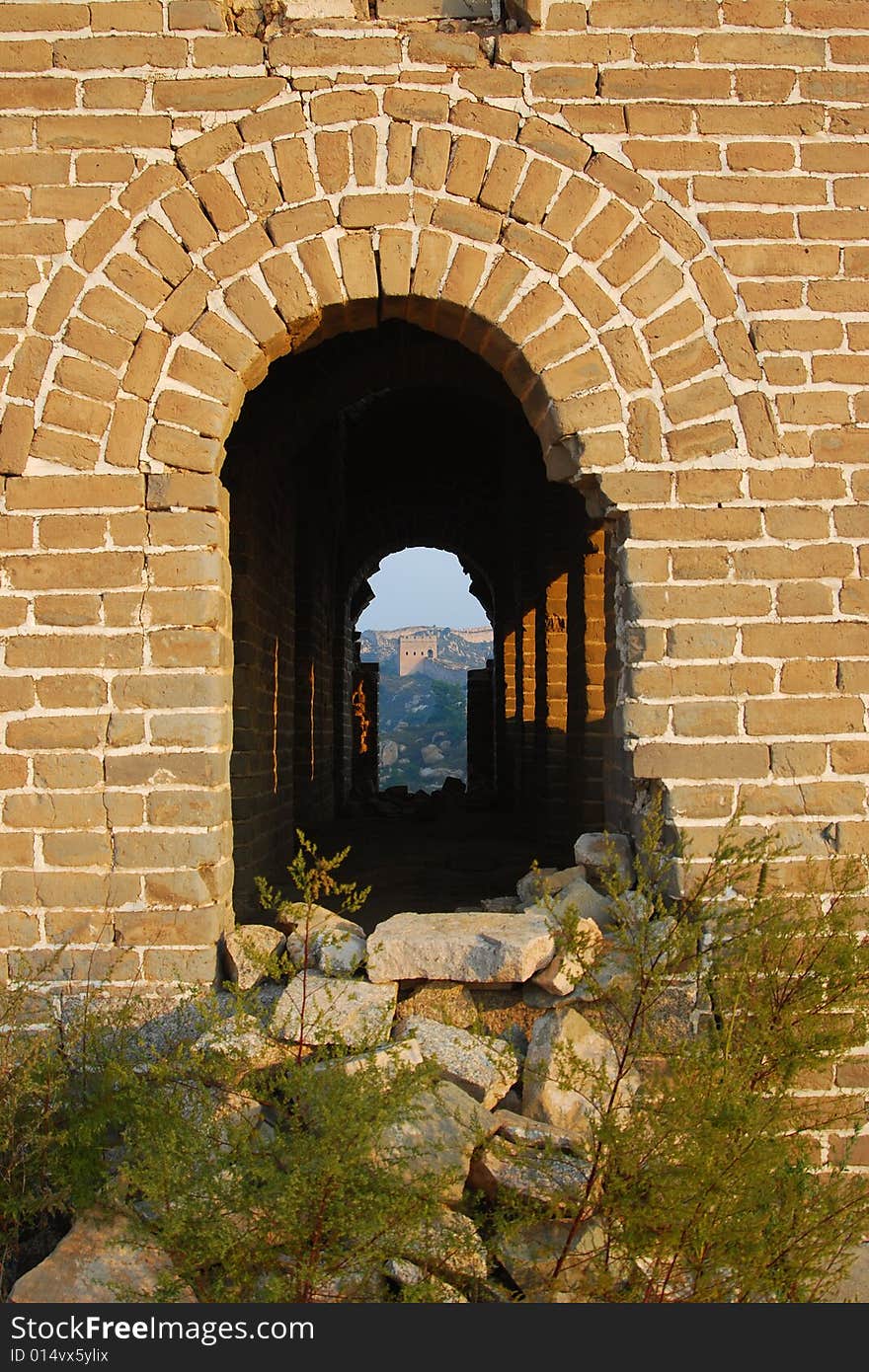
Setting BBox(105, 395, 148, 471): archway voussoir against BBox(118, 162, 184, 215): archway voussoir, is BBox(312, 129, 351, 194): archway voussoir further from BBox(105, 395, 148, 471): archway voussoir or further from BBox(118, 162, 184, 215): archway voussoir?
BBox(105, 395, 148, 471): archway voussoir

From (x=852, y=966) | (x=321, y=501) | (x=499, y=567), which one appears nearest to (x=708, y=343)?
(x=852, y=966)

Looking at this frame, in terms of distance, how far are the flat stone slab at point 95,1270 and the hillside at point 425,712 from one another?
1627cm

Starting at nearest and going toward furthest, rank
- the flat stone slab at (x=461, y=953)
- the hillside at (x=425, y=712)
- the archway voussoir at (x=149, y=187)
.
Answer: the flat stone slab at (x=461, y=953)
the archway voussoir at (x=149, y=187)
the hillside at (x=425, y=712)

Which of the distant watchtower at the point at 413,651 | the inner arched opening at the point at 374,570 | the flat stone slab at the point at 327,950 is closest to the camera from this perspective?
the flat stone slab at the point at 327,950

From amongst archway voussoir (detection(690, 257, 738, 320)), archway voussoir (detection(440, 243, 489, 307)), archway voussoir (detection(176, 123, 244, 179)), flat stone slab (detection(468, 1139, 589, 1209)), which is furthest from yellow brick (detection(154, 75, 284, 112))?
flat stone slab (detection(468, 1139, 589, 1209))

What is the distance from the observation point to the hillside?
128 ft

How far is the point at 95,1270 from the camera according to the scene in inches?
94.8

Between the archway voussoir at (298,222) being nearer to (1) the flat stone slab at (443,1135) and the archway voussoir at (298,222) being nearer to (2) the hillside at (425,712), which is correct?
(1) the flat stone slab at (443,1135)

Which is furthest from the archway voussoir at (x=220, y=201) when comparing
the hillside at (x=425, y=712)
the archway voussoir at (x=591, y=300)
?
the hillside at (x=425, y=712)

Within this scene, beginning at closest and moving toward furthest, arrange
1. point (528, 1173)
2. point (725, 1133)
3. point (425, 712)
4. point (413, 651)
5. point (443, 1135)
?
point (725, 1133)
point (528, 1173)
point (443, 1135)
point (425, 712)
point (413, 651)

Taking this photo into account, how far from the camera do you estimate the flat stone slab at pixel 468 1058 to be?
9.55 ft

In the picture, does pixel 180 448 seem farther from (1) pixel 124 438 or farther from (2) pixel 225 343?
(2) pixel 225 343

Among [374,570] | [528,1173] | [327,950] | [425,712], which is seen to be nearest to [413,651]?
[425,712]

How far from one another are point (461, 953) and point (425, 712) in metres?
53.0
